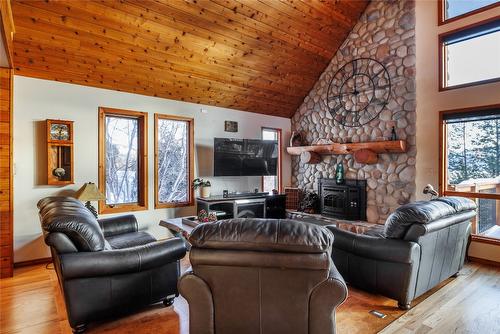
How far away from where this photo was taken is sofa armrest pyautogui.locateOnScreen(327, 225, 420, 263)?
96.1 inches

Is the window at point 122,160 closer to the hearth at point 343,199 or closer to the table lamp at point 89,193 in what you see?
the table lamp at point 89,193

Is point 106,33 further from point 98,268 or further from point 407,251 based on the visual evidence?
point 407,251

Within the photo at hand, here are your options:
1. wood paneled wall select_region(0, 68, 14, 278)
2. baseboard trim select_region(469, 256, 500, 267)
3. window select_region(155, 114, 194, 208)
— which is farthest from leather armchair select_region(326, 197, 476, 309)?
wood paneled wall select_region(0, 68, 14, 278)

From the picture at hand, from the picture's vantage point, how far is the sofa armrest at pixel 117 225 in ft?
11.1

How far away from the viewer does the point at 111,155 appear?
4500mm

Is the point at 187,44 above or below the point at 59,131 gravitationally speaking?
above

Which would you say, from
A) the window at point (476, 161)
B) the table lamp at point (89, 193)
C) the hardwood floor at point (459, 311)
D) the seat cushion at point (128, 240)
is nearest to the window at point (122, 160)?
the table lamp at point (89, 193)

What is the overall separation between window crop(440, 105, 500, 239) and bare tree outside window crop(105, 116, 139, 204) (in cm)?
489

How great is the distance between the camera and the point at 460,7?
4.16 meters

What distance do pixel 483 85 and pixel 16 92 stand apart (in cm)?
630

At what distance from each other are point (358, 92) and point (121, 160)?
175 inches

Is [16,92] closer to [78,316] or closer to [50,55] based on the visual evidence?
[50,55]

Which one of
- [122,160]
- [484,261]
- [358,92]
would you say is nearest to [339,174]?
[358,92]

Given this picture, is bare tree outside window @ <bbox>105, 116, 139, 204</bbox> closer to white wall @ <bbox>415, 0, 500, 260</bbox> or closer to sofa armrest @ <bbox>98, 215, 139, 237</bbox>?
sofa armrest @ <bbox>98, 215, 139, 237</bbox>
